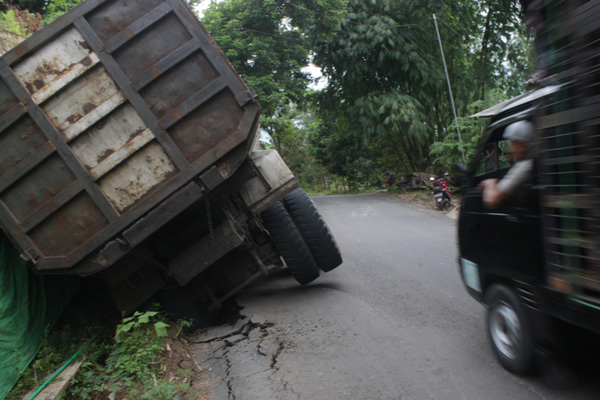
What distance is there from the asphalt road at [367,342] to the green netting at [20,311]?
5.19ft

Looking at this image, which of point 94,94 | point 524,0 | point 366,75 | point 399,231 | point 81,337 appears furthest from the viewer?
point 366,75

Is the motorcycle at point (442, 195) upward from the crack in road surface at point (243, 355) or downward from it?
downward

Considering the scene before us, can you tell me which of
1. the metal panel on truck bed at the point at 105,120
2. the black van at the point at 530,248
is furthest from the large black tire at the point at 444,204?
the metal panel on truck bed at the point at 105,120

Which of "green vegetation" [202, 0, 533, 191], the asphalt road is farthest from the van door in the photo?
"green vegetation" [202, 0, 533, 191]

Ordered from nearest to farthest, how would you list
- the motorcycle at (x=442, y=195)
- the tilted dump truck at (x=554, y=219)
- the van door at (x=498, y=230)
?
the tilted dump truck at (x=554, y=219), the van door at (x=498, y=230), the motorcycle at (x=442, y=195)

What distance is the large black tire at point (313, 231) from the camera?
5.69 meters

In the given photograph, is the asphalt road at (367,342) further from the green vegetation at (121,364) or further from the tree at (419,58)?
the tree at (419,58)

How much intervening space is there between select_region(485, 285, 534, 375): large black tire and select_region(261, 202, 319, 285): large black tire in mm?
2397

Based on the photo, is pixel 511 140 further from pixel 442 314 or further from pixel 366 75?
pixel 366 75

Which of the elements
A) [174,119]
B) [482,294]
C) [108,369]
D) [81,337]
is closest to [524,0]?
[482,294]

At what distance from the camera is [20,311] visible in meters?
4.40

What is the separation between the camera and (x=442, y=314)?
15.2ft

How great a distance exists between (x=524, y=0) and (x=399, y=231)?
7.50 m

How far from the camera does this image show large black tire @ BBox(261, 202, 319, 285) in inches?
214
